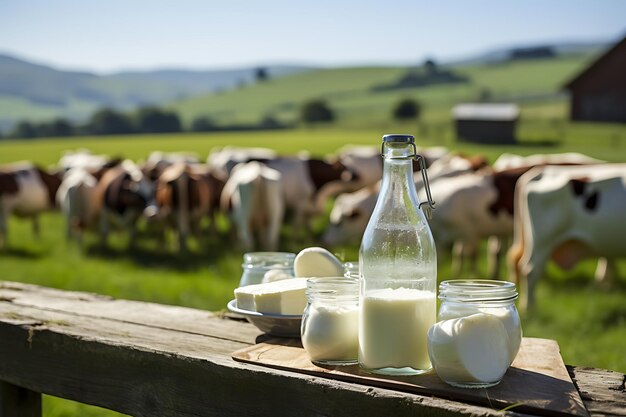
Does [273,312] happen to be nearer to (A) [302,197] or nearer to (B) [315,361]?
(B) [315,361]

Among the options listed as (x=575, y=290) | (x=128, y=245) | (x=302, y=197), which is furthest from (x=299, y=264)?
(x=302, y=197)

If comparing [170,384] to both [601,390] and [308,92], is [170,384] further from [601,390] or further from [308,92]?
[308,92]

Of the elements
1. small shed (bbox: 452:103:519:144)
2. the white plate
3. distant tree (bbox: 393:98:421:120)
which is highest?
distant tree (bbox: 393:98:421:120)

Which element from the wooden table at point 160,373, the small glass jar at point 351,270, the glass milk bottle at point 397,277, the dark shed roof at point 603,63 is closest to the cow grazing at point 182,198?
the wooden table at point 160,373

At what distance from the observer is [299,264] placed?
2.59 m

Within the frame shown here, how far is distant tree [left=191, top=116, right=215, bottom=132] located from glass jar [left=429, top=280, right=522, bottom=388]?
224ft

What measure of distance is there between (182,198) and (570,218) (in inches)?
313

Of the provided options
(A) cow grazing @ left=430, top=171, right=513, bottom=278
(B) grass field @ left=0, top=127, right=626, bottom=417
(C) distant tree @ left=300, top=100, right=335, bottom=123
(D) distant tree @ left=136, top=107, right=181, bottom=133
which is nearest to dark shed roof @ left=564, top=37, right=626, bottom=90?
(B) grass field @ left=0, top=127, right=626, bottom=417

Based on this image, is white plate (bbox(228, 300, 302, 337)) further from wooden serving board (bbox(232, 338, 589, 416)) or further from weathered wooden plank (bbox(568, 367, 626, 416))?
weathered wooden plank (bbox(568, 367, 626, 416))

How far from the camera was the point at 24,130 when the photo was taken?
219 ft

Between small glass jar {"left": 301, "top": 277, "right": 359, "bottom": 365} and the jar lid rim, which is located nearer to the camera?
the jar lid rim

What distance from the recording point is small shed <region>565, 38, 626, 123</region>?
1566 inches

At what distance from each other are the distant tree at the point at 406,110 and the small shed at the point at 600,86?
84.6 feet

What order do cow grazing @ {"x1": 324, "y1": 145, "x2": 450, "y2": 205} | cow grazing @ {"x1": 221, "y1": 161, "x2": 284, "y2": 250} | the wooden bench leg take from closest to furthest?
the wooden bench leg < cow grazing @ {"x1": 221, "y1": 161, "x2": 284, "y2": 250} < cow grazing @ {"x1": 324, "y1": 145, "x2": 450, "y2": 205}
